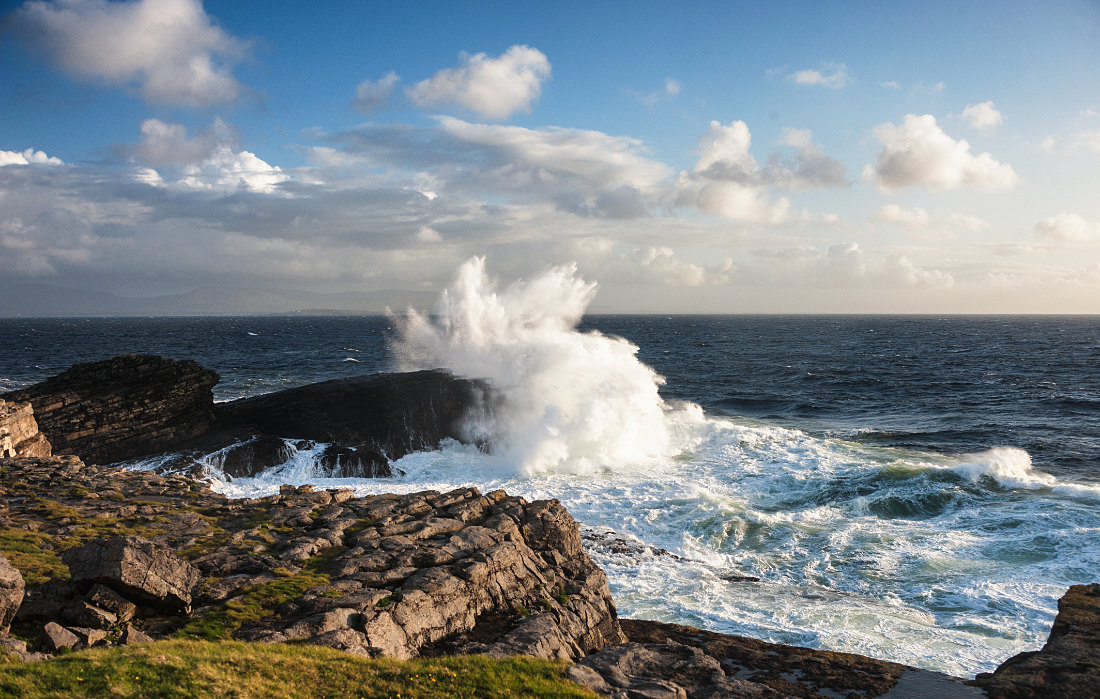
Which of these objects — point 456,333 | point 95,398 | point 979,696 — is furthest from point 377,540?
point 456,333

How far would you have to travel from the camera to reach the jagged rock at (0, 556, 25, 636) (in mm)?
9352

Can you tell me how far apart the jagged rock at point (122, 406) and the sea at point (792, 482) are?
319 centimetres

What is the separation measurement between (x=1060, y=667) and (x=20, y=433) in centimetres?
3769

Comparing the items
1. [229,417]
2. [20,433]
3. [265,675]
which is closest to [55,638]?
[265,675]

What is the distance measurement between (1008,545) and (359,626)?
21.9 m

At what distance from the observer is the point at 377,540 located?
16.0 metres

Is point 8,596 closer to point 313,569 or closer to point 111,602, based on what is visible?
point 111,602

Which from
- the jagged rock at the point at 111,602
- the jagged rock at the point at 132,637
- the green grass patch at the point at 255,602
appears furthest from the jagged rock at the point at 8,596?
the green grass patch at the point at 255,602

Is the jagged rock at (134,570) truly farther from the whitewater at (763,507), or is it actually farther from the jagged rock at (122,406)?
the jagged rock at (122,406)

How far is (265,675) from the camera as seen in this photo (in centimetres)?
906

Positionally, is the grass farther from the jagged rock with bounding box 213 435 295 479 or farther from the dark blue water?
the dark blue water

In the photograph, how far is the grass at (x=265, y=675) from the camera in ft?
26.1

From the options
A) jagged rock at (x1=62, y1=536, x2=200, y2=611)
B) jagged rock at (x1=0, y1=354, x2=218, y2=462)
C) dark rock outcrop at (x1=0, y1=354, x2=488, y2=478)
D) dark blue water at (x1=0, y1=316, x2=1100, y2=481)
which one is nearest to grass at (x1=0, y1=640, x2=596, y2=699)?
jagged rock at (x1=62, y1=536, x2=200, y2=611)

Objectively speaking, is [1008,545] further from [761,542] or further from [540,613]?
[540,613]
